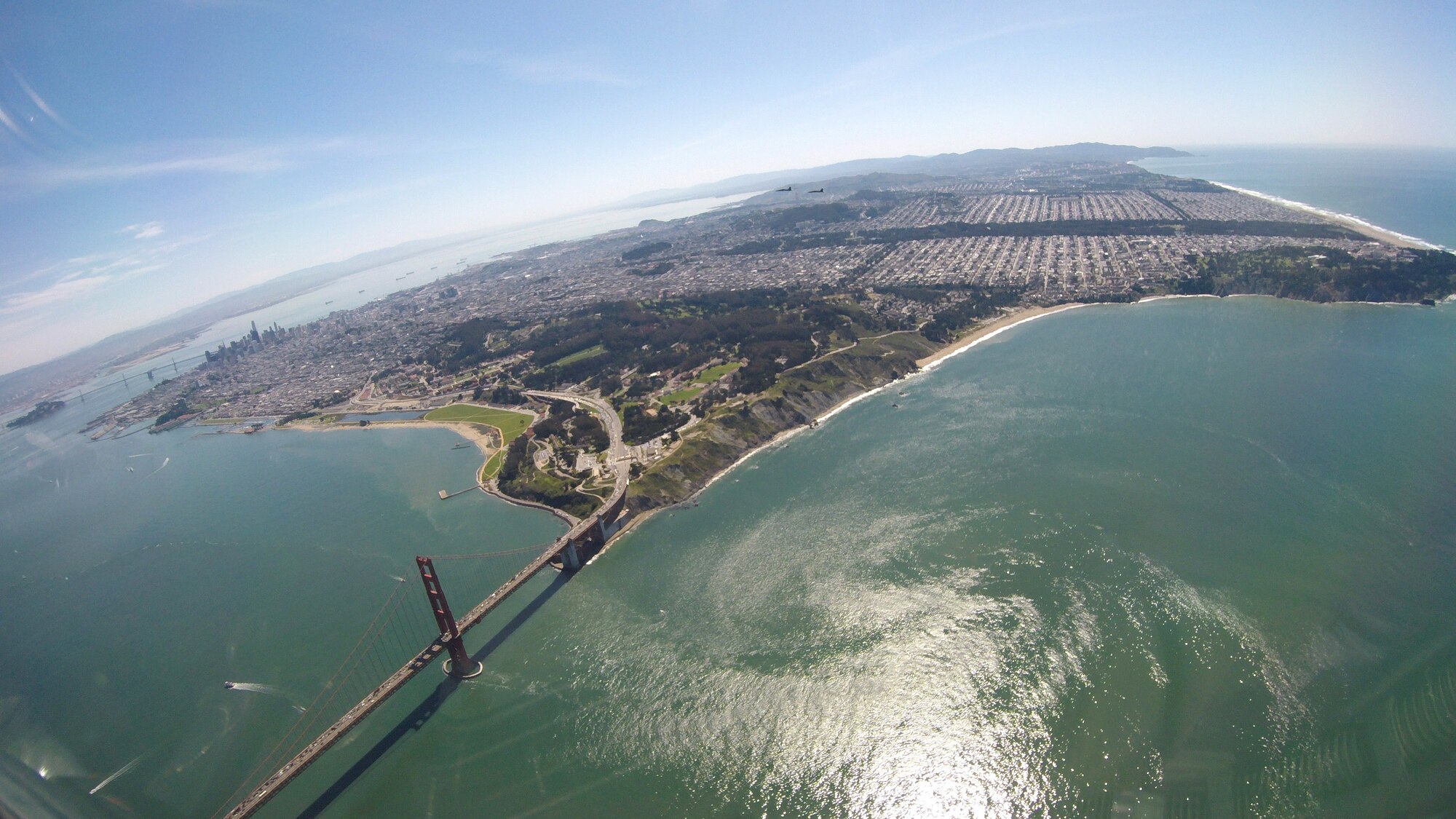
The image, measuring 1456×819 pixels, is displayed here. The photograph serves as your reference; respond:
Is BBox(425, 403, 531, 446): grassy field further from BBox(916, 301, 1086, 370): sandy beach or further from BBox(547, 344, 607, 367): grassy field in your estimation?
BBox(916, 301, 1086, 370): sandy beach

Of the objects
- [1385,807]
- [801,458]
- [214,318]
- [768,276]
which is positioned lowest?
[1385,807]

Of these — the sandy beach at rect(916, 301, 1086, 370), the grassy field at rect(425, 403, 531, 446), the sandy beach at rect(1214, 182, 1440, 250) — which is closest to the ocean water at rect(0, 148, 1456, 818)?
the grassy field at rect(425, 403, 531, 446)

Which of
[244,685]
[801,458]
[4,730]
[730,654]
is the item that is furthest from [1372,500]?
[4,730]

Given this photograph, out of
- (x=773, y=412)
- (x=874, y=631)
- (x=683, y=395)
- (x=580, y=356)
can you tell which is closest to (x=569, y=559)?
(x=874, y=631)

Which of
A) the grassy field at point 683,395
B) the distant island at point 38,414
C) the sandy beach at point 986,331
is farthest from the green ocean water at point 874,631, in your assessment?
the distant island at point 38,414

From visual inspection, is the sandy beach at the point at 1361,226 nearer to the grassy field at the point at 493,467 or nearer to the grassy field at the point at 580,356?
the grassy field at the point at 580,356

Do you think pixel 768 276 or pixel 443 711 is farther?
pixel 768 276

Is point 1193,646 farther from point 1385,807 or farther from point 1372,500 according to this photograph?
point 1372,500

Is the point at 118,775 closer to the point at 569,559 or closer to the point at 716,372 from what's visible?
the point at 569,559
